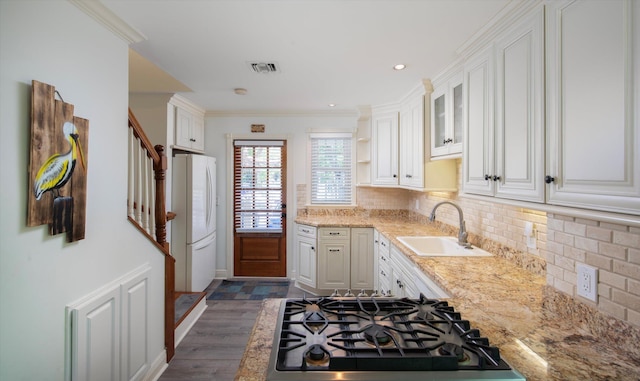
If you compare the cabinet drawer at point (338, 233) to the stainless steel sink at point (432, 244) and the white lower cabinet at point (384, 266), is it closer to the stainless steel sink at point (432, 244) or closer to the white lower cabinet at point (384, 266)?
the white lower cabinet at point (384, 266)

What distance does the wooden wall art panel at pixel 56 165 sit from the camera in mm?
1294

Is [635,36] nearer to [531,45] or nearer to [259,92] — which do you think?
[531,45]

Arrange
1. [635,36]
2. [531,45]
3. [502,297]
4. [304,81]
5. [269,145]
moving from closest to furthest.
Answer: [635,36] < [531,45] < [502,297] < [304,81] < [269,145]

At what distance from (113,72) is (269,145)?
8.40 feet

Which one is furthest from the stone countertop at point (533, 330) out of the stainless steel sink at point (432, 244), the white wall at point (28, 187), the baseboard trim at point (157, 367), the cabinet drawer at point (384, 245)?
the baseboard trim at point (157, 367)

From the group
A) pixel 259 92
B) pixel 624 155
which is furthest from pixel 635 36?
pixel 259 92

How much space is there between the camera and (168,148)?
3398 mm

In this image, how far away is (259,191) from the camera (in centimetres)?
438

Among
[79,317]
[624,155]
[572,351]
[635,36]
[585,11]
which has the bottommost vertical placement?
[79,317]

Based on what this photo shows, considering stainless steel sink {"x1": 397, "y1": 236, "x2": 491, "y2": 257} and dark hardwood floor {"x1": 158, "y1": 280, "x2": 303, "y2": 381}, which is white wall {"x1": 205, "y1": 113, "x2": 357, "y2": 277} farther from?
stainless steel sink {"x1": 397, "y1": 236, "x2": 491, "y2": 257}

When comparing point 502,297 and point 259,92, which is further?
point 259,92

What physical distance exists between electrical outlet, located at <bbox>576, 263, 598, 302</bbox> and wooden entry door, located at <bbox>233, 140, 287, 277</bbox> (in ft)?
11.6

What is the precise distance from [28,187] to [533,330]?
7.00ft

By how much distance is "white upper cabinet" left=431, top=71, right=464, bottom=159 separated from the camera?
2.37 meters
